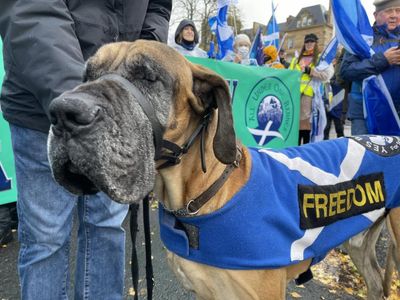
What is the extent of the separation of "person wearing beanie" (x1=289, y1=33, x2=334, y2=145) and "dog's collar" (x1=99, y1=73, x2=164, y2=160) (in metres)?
5.47

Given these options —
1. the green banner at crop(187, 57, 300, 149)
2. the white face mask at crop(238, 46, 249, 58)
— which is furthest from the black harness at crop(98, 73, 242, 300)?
the white face mask at crop(238, 46, 249, 58)

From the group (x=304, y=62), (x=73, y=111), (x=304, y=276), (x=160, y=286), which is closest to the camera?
(x=73, y=111)

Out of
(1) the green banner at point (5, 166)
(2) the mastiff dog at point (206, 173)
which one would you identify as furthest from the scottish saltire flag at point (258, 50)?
(2) the mastiff dog at point (206, 173)

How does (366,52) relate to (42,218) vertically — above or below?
above

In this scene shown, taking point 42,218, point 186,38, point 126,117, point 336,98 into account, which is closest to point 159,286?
point 42,218

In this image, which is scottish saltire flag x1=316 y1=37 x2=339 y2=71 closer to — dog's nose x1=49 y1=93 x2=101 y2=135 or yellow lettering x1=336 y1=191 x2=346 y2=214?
yellow lettering x1=336 y1=191 x2=346 y2=214

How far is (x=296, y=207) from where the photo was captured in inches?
76.4

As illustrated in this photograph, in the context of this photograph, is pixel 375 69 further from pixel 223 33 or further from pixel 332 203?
pixel 223 33

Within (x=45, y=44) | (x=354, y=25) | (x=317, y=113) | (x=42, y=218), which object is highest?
(x=354, y=25)

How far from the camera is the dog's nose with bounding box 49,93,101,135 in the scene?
1219 millimetres

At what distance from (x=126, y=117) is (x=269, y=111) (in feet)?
16.4

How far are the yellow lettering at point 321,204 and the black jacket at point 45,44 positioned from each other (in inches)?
54.0

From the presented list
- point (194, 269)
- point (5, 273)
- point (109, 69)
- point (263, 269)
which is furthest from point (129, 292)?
point (109, 69)

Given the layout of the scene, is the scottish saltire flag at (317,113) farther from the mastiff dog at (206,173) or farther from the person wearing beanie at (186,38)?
the mastiff dog at (206,173)
